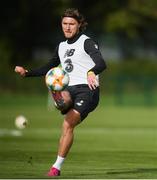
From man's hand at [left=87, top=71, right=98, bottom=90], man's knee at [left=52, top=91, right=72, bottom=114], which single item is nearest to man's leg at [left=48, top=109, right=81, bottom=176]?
man's knee at [left=52, top=91, right=72, bottom=114]

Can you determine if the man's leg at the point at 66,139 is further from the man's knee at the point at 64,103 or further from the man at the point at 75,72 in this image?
the man's knee at the point at 64,103

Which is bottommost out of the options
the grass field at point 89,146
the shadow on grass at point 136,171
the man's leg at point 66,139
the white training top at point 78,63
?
the grass field at point 89,146

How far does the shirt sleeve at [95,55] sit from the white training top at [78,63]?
0.33ft

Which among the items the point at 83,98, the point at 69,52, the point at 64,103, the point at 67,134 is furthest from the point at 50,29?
the point at 67,134

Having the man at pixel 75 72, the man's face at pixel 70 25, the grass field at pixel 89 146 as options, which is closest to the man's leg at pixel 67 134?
the man at pixel 75 72

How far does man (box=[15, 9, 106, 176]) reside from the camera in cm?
1272

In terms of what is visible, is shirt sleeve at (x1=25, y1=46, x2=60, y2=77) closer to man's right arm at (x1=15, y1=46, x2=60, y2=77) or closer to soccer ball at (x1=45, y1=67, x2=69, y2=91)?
man's right arm at (x1=15, y1=46, x2=60, y2=77)

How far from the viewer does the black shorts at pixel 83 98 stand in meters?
12.9

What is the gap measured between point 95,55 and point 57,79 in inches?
24.1

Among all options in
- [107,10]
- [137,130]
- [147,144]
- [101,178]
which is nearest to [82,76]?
[101,178]

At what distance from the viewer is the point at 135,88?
153 feet

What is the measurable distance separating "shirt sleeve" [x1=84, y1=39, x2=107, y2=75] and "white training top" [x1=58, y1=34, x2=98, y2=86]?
0.10 metres

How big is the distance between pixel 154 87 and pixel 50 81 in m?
32.8

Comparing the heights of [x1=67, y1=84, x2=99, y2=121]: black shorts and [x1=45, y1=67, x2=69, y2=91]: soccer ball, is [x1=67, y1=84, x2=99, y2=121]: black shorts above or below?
below
